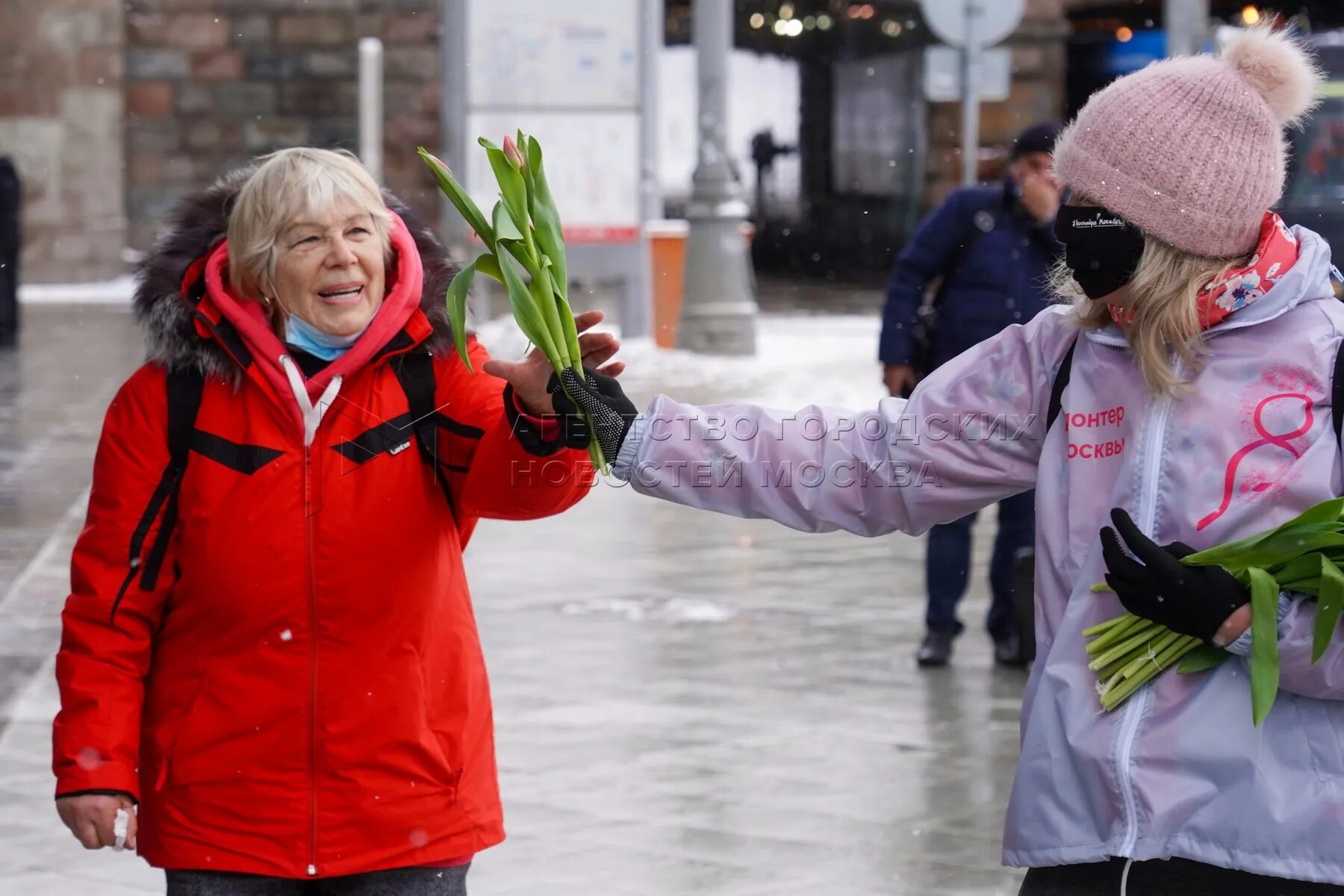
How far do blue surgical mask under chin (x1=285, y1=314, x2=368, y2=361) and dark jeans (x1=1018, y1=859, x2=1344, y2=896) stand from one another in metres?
1.29

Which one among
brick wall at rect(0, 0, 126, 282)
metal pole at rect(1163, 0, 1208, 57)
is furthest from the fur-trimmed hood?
brick wall at rect(0, 0, 126, 282)

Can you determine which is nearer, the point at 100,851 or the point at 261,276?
the point at 261,276

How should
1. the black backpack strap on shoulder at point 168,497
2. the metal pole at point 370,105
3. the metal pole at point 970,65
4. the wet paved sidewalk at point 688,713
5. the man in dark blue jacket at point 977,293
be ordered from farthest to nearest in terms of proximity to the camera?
1. the metal pole at point 370,105
2. the metal pole at point 970,65
3. the man in dark blue jacket at point 977,293
4. the wet paved sidewalk at point 688,713
5. the black backpack strap on shoulder at point 168,497

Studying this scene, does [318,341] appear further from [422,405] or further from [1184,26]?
[1184,26]

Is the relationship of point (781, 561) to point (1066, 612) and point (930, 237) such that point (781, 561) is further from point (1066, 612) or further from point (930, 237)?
point (1066, 612)

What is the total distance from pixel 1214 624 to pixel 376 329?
1.31 meters

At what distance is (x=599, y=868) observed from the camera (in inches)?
190

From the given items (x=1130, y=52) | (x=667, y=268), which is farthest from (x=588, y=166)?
(x=1130, y=52)

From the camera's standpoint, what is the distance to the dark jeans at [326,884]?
9.90 feet

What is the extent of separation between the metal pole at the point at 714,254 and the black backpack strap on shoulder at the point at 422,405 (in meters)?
13.4

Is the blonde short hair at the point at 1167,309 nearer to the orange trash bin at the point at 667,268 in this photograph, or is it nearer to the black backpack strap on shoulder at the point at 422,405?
the black backpack strap on shoulder at the point at 422,405

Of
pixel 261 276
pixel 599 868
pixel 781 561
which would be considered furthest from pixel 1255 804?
pixel 781 561

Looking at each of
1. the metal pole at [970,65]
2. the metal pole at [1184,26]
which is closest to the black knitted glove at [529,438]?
the metal pole at [970,65]

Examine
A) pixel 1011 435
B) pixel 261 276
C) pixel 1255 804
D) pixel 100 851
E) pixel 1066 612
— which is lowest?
pixel 100 851
